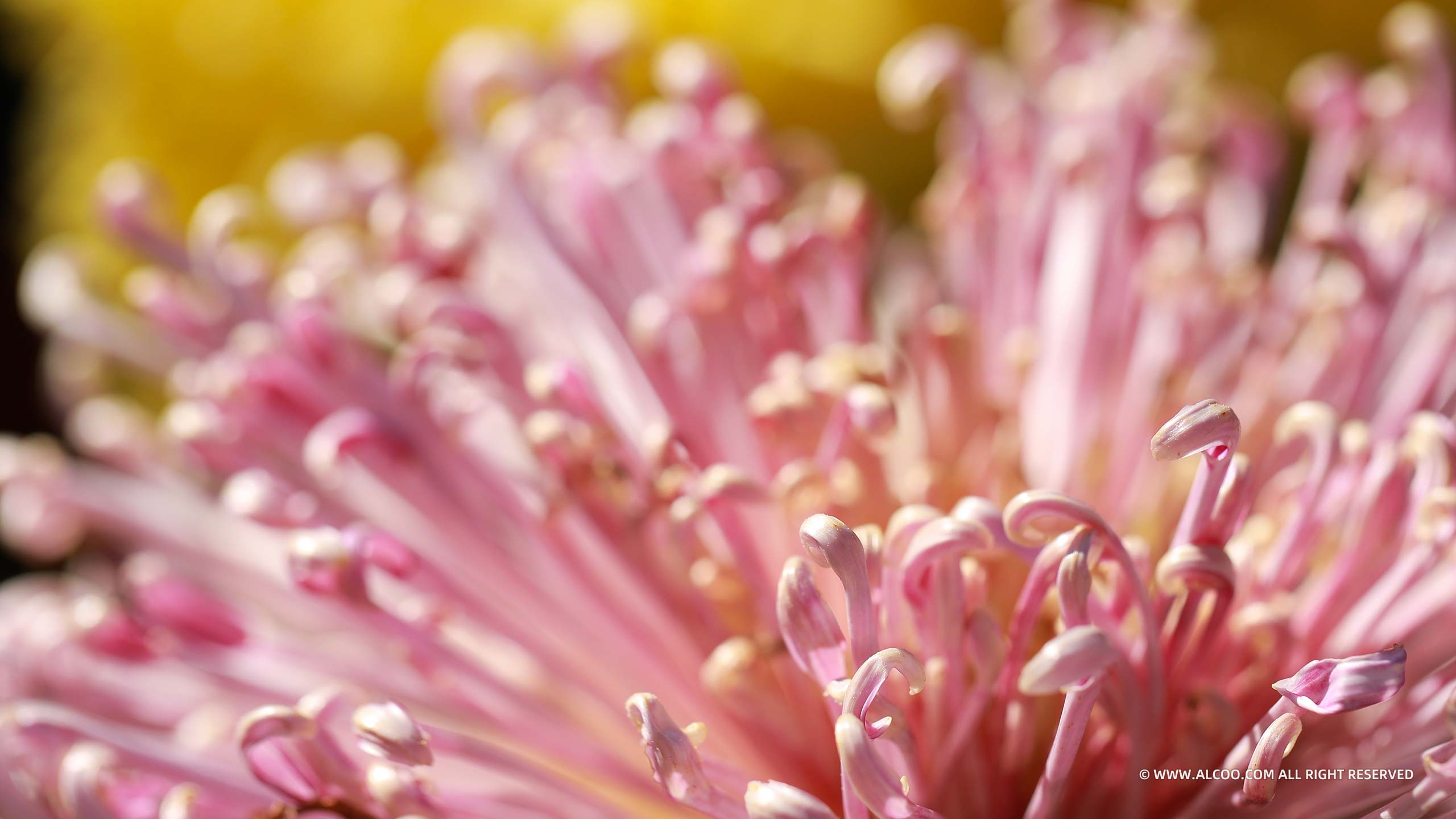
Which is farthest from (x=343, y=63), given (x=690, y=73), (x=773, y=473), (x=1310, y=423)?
(x=1310, y=423)

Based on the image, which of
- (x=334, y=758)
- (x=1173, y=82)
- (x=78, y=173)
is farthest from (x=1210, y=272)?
(x=78, y=173)

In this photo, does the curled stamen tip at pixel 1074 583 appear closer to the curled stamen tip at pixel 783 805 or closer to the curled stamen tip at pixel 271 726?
the curled stamen tip at pixel 783 805

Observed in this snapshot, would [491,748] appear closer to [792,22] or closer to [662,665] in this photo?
[662,665]

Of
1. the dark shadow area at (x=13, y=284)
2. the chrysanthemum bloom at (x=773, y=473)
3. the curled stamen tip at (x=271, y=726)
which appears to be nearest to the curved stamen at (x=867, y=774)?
the chrysanthemum bloom at (x=773, y=473)

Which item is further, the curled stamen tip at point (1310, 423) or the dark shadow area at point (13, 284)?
the dark shadow area at point (13, 284)

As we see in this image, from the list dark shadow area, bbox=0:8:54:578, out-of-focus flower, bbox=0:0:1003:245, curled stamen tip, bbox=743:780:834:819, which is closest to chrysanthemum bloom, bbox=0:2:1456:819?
curled stamen tip, bbox=743:780:834:819

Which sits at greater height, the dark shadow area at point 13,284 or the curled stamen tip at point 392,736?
the dark shadow area at point 13,284

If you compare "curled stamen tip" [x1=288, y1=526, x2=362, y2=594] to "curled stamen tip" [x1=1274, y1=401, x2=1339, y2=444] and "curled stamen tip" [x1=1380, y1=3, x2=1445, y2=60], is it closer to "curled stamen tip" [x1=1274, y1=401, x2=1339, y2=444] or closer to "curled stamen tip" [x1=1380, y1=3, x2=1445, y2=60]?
"curled stamen tip" [x1=1274, y1=401, x2=1339, y2=444]
